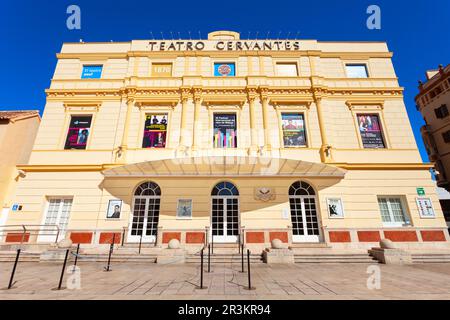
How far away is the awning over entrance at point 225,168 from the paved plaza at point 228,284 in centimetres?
496

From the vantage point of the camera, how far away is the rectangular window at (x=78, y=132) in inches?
500

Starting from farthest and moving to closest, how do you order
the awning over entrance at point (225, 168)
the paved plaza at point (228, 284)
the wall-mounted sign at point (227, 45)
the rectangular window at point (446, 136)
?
the rectangular window at point (446, 136) < the wall-mounted sign at point (227, 45) < the awning over entrance at point (225, 168) < the paved plaza at point (228, 284)

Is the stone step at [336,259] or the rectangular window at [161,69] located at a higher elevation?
the rectangular window at [161,69]

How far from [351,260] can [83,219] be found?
531 inches

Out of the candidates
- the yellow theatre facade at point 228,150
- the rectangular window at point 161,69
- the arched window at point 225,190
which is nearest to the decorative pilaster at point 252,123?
the yellow theatre facade at point 228,150

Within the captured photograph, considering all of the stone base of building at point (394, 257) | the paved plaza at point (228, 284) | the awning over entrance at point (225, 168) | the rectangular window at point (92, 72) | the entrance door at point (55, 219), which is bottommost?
the paved plaza at point (228, 284)

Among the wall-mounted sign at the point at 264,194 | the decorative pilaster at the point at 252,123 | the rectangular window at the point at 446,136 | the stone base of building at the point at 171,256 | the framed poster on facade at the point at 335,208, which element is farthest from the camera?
the rectangular window at the point at 446,136

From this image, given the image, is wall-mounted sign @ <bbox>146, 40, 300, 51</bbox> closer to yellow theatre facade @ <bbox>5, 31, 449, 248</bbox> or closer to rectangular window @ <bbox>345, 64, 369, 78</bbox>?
yellow theatre facade @ <bbox>5, 31, 449, 248</bbox>

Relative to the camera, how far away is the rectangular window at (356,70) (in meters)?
14.8

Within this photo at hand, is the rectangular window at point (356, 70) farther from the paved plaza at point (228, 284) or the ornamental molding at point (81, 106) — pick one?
the ornamental molding at point (81, 106)

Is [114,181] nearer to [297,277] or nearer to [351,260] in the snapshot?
[297,277]

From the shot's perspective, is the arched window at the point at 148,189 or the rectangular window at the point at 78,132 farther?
the rectangular window at the point at 78,132

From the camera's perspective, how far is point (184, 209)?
37.0 ft

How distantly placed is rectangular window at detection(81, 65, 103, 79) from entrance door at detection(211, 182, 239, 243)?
39.2 feet
